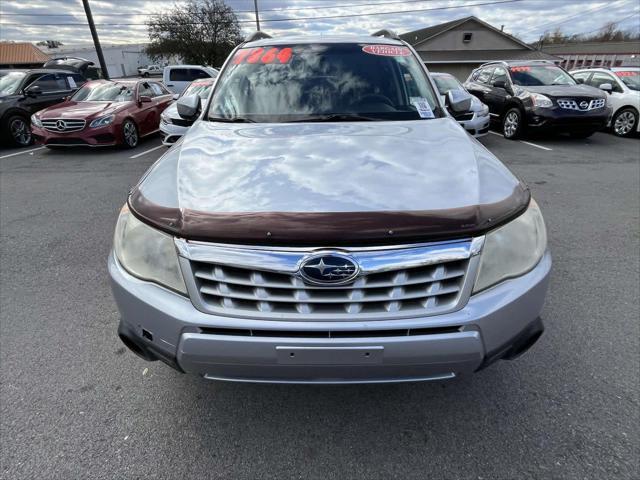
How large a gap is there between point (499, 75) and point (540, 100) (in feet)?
6.24

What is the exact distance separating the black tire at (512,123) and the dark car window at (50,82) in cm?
1182

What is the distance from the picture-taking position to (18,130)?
31.9 feet

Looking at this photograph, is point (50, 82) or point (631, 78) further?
point (50, 82)

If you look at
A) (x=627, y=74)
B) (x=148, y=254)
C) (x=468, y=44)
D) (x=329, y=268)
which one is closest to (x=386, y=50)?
(x=329, y=268)

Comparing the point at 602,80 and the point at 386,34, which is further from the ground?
the point at 386,34

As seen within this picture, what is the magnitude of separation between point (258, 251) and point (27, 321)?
235 centimetres

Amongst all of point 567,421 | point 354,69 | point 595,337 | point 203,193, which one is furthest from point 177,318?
point 595,337

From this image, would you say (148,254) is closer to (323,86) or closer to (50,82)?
(323,86)

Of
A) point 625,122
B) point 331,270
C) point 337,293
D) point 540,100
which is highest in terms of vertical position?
point 331,270

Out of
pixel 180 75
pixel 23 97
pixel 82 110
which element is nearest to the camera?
pixel 82 110

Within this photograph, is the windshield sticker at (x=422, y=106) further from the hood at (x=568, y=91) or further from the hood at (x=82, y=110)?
the hood at (x=82, y=110)

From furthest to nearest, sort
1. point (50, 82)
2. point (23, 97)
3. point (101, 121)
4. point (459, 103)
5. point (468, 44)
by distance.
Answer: point (468, 44) < point (50, 82) < point (23, 97) < point (101, 121) < point (459, 103)

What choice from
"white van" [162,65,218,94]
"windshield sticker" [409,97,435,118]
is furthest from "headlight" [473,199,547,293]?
"white van" [162,65,218,94]

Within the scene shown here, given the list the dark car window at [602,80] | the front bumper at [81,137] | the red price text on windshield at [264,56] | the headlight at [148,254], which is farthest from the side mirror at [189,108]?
the dark car window at [602,80]
